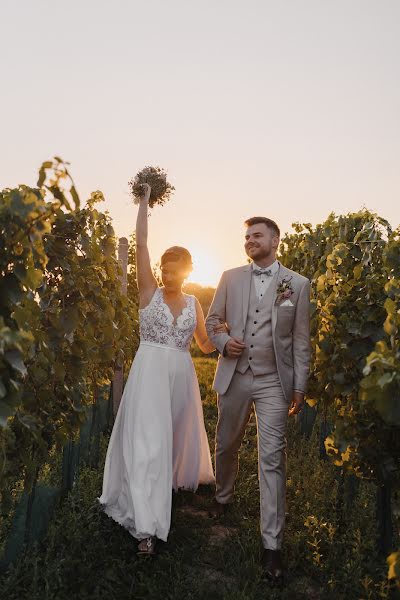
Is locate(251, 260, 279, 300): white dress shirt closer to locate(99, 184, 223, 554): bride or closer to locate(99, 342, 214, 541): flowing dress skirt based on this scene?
locate(99, 184, 223, 554): bride

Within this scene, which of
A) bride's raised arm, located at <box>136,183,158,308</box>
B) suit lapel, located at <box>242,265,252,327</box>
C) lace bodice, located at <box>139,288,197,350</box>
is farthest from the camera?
lace bodice, located at <box>139,288,197,350</box>

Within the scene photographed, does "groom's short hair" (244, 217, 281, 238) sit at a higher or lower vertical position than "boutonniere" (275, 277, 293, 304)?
higher

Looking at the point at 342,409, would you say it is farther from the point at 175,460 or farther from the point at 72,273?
the point at 72,273

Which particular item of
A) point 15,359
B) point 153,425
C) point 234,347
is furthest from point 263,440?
point 15,359

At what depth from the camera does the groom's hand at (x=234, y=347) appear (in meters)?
4.47

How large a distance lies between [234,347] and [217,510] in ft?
4.39

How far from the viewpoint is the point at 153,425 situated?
4527 millimetres

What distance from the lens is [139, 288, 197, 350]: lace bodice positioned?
4.80 metres

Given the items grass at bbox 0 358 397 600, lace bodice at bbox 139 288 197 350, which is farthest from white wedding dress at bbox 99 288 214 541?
grass at bbox 0 358 397 600

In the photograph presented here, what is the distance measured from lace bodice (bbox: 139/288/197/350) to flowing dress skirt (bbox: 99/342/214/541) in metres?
0.06

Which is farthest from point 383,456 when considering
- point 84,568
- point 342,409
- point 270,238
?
point 84,568

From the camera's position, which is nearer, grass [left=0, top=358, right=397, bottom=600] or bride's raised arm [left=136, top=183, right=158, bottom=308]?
grass [left=0, top=358, right=397, bottom=600]

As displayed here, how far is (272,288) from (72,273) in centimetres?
136

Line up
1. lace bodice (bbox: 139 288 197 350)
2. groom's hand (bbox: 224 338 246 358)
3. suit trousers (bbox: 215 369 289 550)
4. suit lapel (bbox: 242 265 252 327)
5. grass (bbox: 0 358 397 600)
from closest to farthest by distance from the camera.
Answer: grass (bbox: 0 358 397 600) → suit trousers (bbox: 215 369 289 550) → groom's hand (bbox: 224 338 246 358) → suit lapel (bbox: 242 265 252 327) → lace bodice (bbox: 139 288 197 350)
